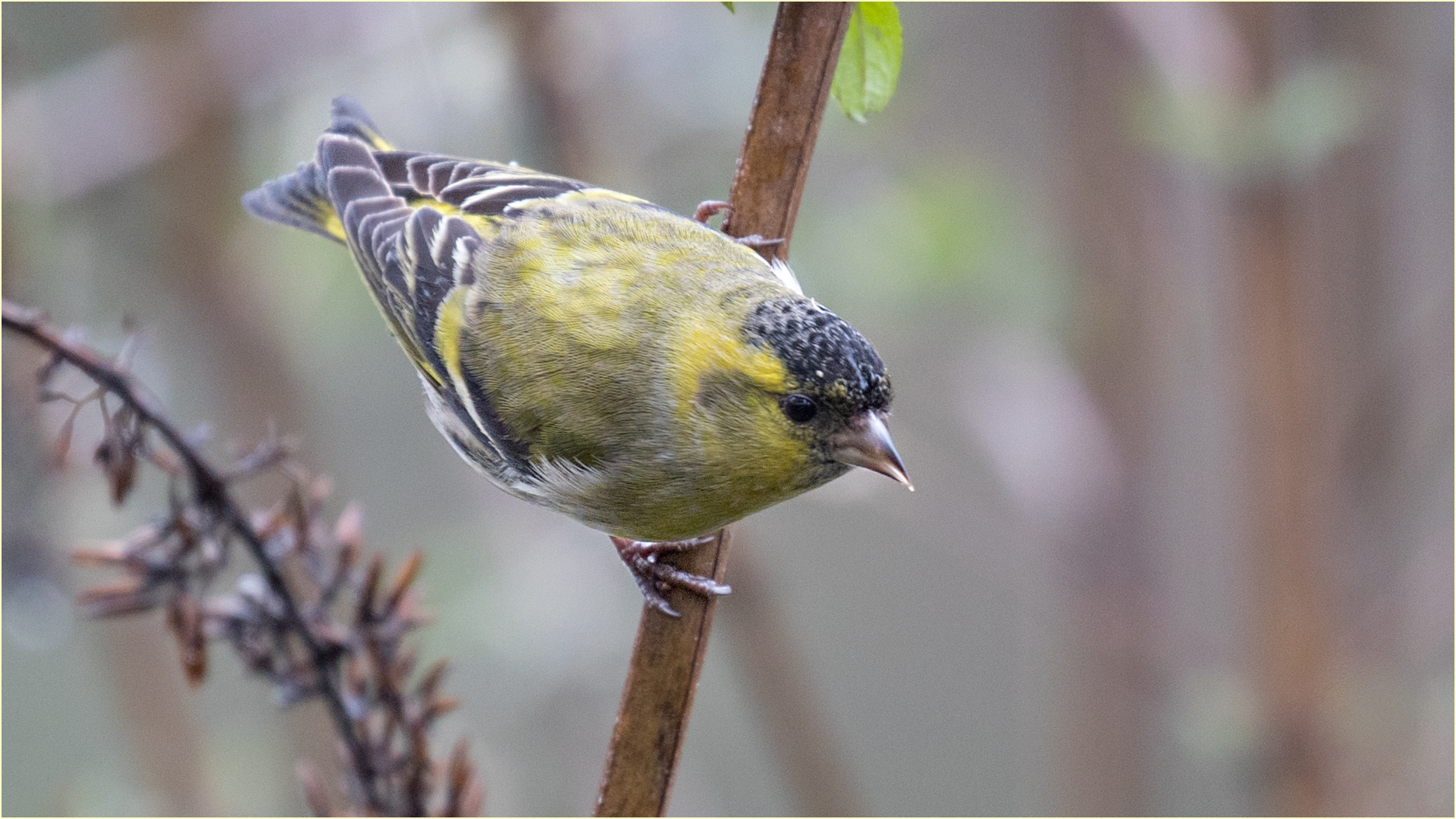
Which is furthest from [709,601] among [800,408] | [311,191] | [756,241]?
[311,191]

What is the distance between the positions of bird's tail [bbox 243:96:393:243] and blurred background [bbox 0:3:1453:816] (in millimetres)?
451

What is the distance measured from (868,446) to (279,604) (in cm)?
82

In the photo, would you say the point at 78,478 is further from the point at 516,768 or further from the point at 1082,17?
the point at 1082,17

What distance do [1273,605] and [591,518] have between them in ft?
6.46

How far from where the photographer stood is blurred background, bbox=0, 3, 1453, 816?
3041 millimetres

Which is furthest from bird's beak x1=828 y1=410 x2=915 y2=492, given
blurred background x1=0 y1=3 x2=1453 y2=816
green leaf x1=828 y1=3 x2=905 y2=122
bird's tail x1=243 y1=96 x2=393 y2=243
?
bird's tail x1=243 y1=96 x2=393 y2=243

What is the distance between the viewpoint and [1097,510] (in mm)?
3594

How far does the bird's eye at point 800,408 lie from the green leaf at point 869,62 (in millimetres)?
509

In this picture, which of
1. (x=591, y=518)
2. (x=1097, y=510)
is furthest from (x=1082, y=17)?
(x=591, y=518)

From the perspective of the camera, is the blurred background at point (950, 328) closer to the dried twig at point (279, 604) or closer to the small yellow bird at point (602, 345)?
the small yellow bird at point (602, 345)

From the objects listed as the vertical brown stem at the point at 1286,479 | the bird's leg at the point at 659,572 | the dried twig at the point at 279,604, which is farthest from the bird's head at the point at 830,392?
the vertical brown stem at the point at 1286,479

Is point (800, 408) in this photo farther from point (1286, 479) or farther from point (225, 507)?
point (1286, 479)

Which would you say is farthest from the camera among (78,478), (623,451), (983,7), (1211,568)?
(1211,568)

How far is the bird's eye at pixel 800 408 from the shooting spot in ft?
6.15
